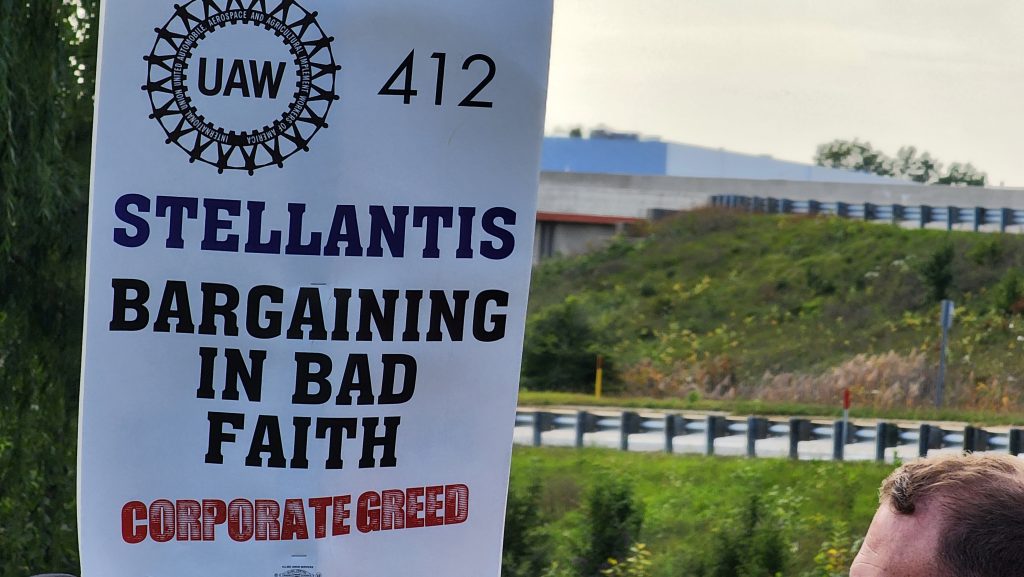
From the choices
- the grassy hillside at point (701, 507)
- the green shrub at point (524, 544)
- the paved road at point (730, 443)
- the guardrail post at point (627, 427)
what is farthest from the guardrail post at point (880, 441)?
the green shrub at point (524, 544)

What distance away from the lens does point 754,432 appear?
1571cm

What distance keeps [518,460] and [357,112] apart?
12.8m

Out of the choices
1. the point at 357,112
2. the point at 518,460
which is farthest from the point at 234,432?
the point at 518,460

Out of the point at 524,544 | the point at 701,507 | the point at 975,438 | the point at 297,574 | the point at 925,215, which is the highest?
the point at 925,215

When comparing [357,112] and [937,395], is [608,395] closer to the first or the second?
[937,395]

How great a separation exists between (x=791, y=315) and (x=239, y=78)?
87.1 ft

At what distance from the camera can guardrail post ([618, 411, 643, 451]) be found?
16.8 meters

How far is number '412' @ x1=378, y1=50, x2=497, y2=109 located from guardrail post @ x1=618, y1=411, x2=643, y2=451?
14.3 meters

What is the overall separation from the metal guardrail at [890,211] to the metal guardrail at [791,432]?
48.3 feet

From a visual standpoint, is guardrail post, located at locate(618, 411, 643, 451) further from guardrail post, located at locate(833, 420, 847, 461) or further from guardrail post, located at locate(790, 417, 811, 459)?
guardrail post, located at locate(833, 420, 847, 461)

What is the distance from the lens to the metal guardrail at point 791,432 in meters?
14.1

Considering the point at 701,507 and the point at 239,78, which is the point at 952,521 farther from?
the point at 701,507

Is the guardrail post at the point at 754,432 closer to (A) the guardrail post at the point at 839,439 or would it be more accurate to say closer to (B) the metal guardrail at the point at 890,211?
(A) the guardrail post at the point at 839,439

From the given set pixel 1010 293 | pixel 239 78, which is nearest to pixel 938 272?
pixel 1010 293
